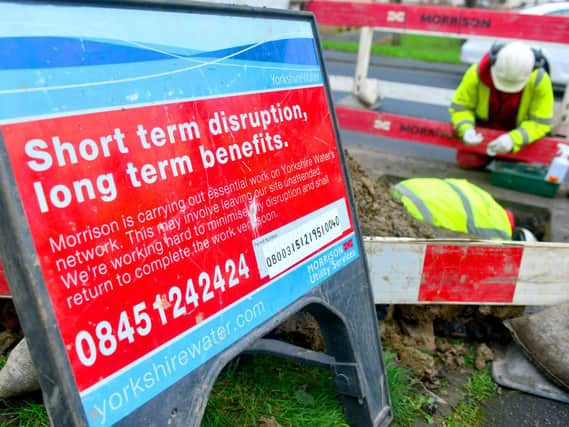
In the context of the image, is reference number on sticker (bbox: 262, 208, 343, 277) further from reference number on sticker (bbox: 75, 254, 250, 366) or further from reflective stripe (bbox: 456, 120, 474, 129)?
reflective stripe (bbox: 456, 120, 474, 129)

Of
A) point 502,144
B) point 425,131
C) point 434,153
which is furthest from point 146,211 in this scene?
point 434,153

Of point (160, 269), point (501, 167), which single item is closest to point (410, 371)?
point (160, 269)

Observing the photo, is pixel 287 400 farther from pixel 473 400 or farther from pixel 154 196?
pixel 154 196

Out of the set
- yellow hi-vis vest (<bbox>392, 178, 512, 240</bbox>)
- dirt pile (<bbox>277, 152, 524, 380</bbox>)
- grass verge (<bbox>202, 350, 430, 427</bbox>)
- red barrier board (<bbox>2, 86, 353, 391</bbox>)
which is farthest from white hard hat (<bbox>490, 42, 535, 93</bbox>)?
red barrier board (<bbox>2, 86, 353, 391</bbox>)

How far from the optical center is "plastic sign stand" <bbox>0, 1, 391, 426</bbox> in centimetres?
114

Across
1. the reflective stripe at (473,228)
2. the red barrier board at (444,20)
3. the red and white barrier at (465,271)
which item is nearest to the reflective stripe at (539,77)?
the red barrier board at (444,20)

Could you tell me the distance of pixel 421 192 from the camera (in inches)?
137

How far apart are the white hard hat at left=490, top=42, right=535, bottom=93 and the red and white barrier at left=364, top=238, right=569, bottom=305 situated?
120 inches

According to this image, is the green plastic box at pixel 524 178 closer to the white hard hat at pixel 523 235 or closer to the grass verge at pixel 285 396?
the white hard hat at pixel 523 235

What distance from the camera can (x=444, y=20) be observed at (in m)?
5.66

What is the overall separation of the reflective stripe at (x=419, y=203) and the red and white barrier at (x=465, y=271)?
71 cm

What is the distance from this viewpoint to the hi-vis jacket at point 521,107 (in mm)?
5270

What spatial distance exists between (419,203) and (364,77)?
3.46 metres

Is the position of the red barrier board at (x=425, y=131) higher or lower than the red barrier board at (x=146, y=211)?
lower
